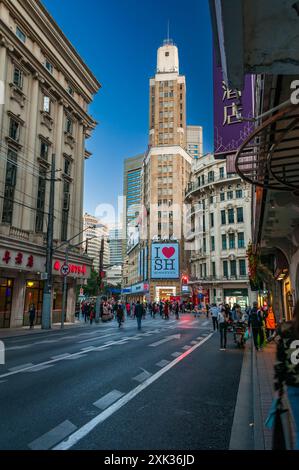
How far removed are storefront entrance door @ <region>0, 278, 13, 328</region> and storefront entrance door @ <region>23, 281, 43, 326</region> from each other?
1825 millimetres

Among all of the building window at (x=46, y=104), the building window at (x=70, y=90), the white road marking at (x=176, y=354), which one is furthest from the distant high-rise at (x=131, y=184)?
the white road marking at (x=176, y=354)

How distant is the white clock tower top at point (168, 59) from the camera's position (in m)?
98.7

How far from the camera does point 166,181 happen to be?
9044 cm

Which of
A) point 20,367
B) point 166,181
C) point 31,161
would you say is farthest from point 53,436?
point 166,181

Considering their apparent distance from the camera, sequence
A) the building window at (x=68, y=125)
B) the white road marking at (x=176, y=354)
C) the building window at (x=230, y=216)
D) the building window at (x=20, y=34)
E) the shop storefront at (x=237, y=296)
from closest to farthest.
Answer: the white road marking at (x=176, y=354), the building window at (x=20, y=34), the building window at (x=68, y=125), the shop storefront at (x=237, y=296), the building window at (x=230, y=216)

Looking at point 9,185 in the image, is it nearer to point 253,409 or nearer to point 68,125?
point 68,125

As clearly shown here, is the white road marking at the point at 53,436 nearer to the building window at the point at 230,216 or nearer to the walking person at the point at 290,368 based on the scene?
the walking person at the point at 290,368

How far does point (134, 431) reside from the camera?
4.99 meters

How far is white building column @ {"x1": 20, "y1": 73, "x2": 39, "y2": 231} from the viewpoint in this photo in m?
26.4

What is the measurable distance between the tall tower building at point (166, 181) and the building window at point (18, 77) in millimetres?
59106

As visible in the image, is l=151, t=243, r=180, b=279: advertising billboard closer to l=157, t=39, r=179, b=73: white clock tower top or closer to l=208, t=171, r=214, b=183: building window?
l=208, t=171, r=214, b=183: building window

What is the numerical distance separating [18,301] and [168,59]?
92519mm
